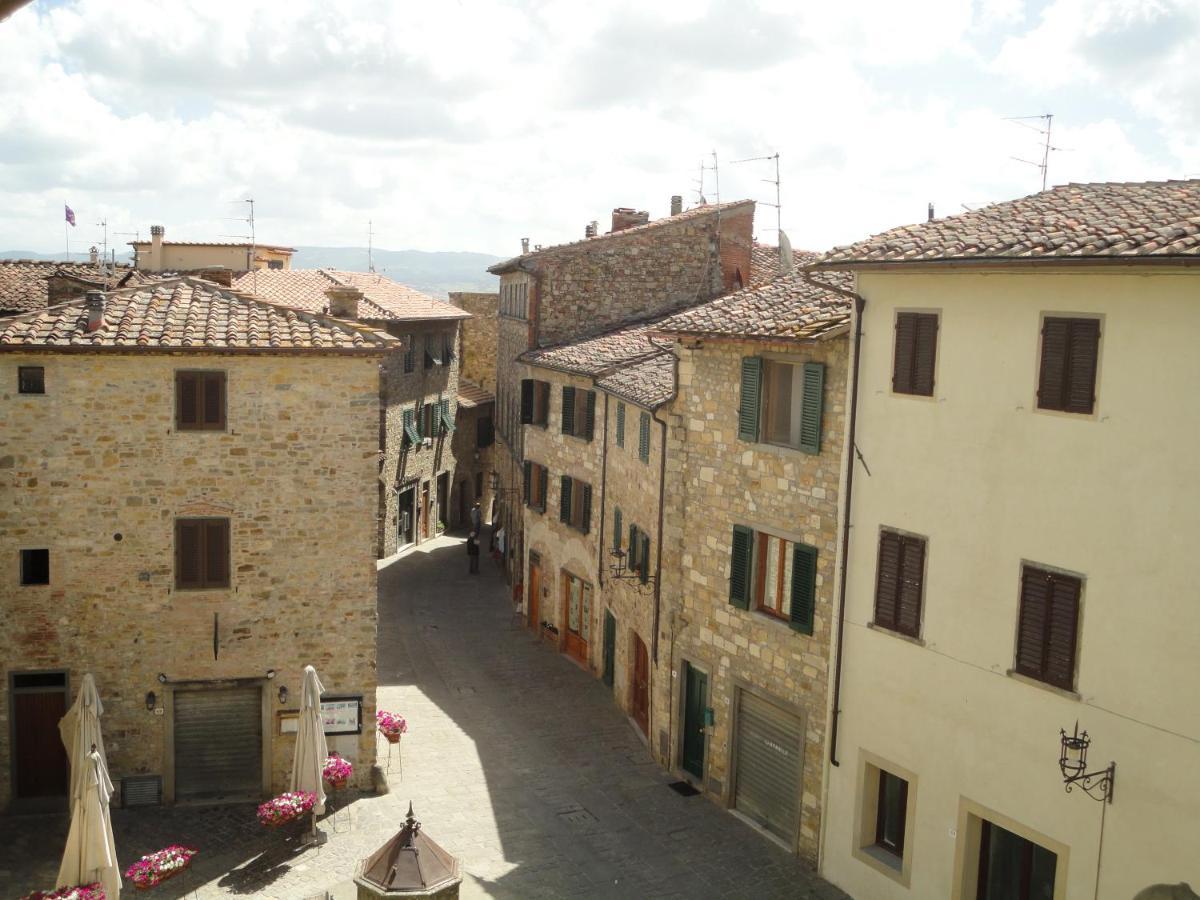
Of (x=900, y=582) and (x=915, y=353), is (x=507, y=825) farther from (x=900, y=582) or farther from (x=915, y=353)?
(x=915, y=353)

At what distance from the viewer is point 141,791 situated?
63.9 feet

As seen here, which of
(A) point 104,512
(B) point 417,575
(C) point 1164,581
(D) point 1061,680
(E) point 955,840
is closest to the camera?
(C) point 1164,581

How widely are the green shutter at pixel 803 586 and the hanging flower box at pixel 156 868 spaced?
31.3 ft

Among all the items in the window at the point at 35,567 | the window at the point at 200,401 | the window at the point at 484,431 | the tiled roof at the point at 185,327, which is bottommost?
the window at the point at 484,431

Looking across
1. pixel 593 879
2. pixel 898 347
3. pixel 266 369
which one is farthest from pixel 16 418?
pixel 898 347

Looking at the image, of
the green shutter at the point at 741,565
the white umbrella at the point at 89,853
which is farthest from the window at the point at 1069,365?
the white umbrella at the point at 89,853

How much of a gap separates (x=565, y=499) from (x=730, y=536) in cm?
1019

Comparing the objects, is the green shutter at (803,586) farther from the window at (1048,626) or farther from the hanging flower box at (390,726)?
the hanging flower box at (390,726)

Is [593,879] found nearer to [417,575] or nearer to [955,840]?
[955,840]

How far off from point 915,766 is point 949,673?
4.93ft

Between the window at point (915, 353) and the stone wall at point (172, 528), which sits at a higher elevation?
the window at point (915, 353)

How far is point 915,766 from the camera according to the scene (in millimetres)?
15547

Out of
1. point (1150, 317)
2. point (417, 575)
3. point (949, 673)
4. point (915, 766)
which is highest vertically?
point (1150, 317)

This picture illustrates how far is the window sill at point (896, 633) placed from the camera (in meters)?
15.4
